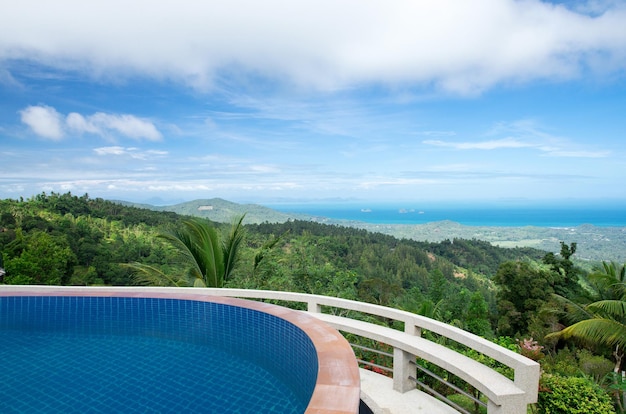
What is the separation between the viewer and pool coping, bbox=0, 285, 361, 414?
2.80 meters

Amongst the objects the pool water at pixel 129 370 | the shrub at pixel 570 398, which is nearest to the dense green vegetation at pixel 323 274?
the shrub at pixel 570 398

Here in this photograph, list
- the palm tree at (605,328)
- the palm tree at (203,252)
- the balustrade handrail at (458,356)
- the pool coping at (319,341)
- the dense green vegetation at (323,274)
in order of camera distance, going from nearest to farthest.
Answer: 1. the pool coping at (319,341)
2. the balustrade handrail at (458,356)
3. the dense green vegetation at (323,274)
4. the palm tree at (605,328)
5. the palm tree at (203,252)

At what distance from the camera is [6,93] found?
1394cm

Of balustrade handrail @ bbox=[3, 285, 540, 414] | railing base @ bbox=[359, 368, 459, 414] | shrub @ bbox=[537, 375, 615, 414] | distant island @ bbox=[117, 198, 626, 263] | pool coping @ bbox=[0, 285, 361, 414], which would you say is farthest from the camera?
distant island @ bbox=[117, 198, 626, 263]

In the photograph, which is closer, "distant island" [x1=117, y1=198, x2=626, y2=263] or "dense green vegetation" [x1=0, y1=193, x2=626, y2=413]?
"dense green vegetation" [x1=0, y1=193, x2=626, y2=413]

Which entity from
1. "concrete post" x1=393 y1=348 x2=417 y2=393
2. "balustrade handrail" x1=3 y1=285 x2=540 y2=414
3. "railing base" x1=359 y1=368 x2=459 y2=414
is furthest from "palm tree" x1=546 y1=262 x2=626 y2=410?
"concrete post" x1=393 y1=348 x2=417 y2=393

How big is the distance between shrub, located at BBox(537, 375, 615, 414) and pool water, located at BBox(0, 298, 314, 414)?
2.12 metres

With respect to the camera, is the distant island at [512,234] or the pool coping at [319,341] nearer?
the pool coping at [319,341]

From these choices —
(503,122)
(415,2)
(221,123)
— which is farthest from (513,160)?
(415,2)

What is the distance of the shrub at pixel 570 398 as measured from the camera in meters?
3.08

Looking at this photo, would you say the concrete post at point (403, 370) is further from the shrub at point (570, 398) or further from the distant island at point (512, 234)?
the distant island at point (512, 234)

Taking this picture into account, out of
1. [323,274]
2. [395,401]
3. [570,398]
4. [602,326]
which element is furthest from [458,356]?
[602,326]

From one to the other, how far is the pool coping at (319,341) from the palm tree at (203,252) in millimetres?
1149

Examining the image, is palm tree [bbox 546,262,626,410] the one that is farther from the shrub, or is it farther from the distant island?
the distant island
